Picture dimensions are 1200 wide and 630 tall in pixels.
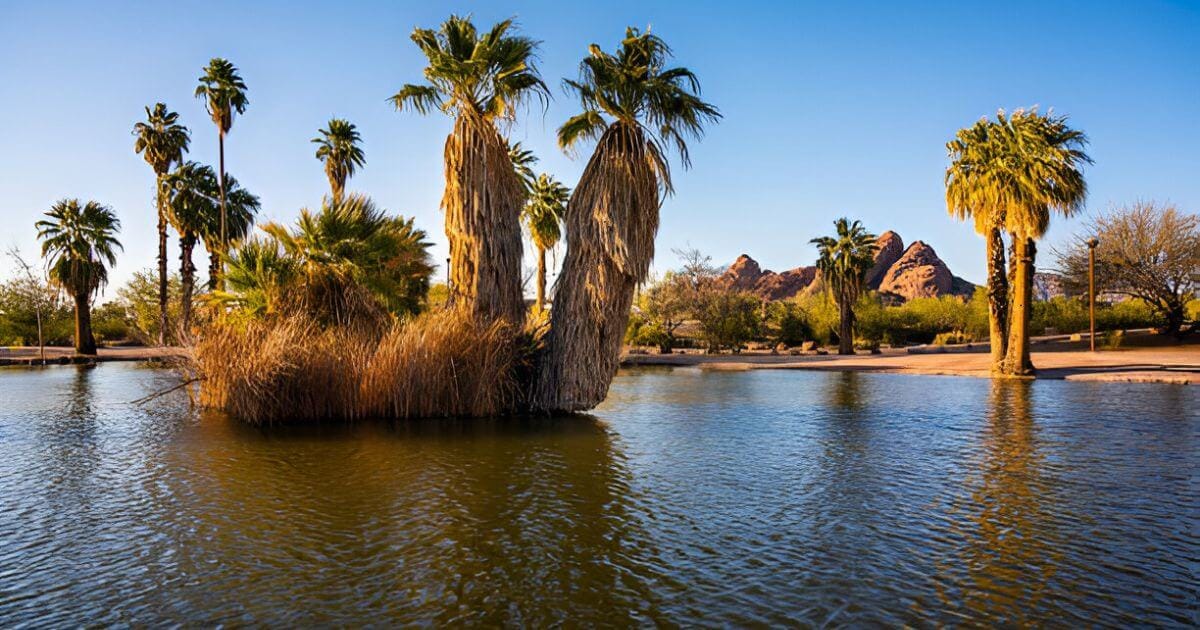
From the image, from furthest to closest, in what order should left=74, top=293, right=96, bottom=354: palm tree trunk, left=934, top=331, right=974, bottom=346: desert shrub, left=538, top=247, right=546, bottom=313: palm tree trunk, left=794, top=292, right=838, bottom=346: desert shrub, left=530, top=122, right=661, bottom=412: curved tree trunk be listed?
left=794, top=292, right=838, bottom=346: desert shrub
left=934, top=331, right=974, bottom=346: desert shrub
left=538, top=247, right=546, bottom=313: palm tree trunk
left=74, top=293, right=96, bottom=354: palm tree trunk
left=530, top=122, right=661, bottom=412: curved tree trunk

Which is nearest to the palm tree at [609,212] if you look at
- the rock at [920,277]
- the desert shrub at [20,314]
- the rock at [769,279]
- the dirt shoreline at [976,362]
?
the dirt shoreline at [976,362]

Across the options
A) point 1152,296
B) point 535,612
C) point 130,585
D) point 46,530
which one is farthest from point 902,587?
point 1152,296

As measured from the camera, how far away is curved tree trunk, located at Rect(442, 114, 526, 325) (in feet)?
54.4

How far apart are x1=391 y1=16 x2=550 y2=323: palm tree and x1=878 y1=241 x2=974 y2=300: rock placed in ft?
328

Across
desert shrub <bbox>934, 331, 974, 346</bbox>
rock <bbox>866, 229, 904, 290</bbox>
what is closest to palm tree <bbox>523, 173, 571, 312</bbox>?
desert shrub <bbox>934, 331, 974, 346</bbox>

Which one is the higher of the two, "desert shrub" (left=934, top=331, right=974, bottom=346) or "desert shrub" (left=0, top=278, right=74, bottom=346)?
"desert shrub" (left=0, top=278, right=74, bottom=346)

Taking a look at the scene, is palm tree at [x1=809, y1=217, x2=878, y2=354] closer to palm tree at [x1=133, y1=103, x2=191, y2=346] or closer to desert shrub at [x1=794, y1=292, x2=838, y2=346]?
desert shrub at [x1=794, y1=292, x2=838, y2=346]

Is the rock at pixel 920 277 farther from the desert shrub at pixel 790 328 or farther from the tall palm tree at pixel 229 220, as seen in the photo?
the tall palm tree at pixel 229 220

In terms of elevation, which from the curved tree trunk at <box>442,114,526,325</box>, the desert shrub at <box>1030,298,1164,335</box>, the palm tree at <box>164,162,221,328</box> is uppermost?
the palm tree at <box>164,162,221,328</box>

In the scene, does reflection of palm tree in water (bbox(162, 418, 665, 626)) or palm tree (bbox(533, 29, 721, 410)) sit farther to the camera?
palm tree (bbox(533, 29, 721, 410))

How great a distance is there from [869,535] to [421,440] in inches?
319

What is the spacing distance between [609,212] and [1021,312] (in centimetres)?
1669

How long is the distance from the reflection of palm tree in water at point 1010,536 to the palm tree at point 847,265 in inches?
1202

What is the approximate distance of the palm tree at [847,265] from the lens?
4181cm
